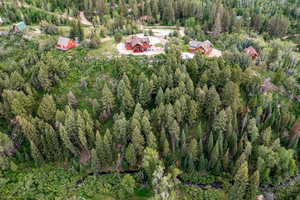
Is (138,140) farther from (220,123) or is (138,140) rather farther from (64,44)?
(64,44)

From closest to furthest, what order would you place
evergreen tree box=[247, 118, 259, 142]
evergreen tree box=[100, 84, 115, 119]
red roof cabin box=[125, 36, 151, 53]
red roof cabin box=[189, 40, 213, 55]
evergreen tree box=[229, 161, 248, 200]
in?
evergreen tree box=[229, 161, 248, 200]
evergreen tree box=[247, 118, 259, 142]
evergreen tree box=[100, 84, 115, 119]
red roof cabin box=[125, 36, 151, 53]
red roof cabin box=[189, 40, 213, 55]

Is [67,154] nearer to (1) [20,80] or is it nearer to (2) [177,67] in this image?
(1) [20,80]

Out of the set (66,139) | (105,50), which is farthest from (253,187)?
Result: (105,50)

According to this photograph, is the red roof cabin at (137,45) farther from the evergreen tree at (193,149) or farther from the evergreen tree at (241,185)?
the evergreen tree at (241,185)

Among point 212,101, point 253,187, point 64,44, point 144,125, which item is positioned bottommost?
point 253,187

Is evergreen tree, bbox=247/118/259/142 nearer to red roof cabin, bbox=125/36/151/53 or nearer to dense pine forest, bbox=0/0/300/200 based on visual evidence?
dense pine forest, bbox=0/0/300/200

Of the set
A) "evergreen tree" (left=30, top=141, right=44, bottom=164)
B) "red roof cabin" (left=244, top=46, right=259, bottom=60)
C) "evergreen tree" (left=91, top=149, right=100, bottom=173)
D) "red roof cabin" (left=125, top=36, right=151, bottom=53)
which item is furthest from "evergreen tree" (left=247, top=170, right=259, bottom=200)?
"red roof cabin" (left=125, top=36, right=151, bottom=53)

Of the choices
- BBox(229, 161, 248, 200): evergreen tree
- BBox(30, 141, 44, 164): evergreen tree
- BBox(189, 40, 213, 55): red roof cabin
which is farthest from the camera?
BBox(189, 40, 213, 55): red roof cabin
